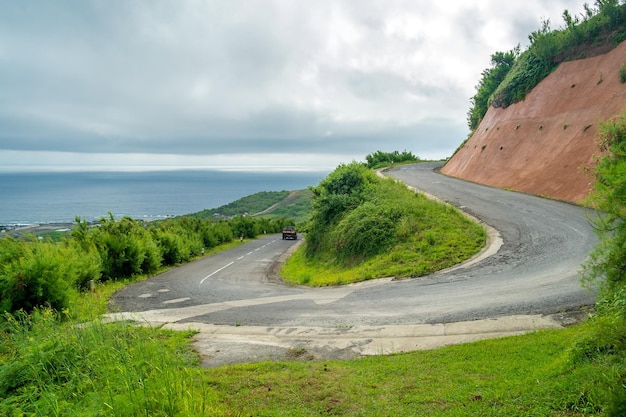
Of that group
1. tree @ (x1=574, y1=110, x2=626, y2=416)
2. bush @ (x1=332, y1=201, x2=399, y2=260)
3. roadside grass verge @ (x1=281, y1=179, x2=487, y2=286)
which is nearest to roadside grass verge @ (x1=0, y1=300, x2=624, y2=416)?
tree @ (x1=574, y1=110, x2=626, y2=416)

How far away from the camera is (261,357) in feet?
24.4

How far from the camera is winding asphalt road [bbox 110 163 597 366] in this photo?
797 cm

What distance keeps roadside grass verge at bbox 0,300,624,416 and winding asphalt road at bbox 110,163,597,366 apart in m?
0.85

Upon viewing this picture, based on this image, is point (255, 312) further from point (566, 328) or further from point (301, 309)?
point (566, 328)

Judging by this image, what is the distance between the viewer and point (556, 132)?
1085 inches

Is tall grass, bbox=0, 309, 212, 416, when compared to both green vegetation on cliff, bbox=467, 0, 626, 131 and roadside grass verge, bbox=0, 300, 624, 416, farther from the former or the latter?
green vegetation on cliff, bbox=467, 0, 626, 131

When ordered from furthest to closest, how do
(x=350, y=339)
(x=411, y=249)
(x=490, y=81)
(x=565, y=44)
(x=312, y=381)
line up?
(x=490, y=81), (x=565, y=44), (x=411, y=249), (x=350, y=339), (x=312, y=381)

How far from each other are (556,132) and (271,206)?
123402 millimetres

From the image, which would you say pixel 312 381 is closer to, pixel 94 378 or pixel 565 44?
pixel 94 378

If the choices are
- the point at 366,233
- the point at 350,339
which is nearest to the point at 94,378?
the point at 350,339

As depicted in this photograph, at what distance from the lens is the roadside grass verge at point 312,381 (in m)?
4.27

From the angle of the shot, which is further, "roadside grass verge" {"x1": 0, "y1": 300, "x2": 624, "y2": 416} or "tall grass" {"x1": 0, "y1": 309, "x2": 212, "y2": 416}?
"roadside grass verge" {"x1": 0, "y1": 300, "x2": 624, "y2": 416}

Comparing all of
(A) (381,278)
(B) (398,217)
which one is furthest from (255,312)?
(B) (398,217)

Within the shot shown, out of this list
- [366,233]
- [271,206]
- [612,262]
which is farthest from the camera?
[271,206]
